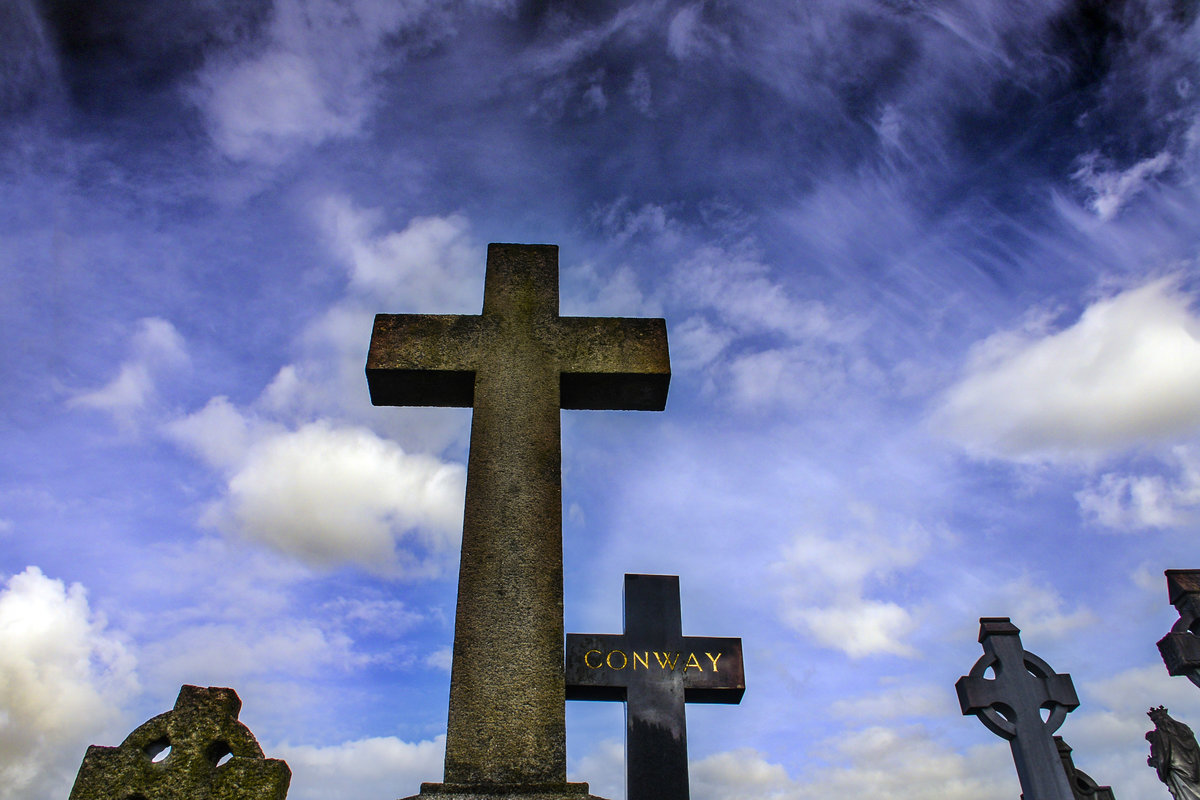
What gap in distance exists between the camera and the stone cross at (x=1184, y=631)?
5.53 m

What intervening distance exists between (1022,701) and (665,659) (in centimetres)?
269

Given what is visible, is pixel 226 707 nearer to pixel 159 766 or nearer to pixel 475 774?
pixel 159 766

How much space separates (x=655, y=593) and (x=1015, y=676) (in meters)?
2.89

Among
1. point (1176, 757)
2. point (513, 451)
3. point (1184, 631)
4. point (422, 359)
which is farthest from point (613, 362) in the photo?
point (1184, 631)

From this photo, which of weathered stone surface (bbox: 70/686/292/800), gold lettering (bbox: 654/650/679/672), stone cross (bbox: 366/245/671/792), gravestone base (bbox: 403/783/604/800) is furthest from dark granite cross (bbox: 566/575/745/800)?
weathered stone surface (bbox: 70/686/292/800)

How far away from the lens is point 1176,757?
5.17 meters

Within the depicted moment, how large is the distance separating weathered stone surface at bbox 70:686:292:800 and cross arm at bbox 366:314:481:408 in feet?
6.65

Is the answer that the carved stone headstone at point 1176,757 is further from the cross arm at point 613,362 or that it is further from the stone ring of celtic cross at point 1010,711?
the cross arm at point 613,362

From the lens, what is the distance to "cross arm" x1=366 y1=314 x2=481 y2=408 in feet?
13.9

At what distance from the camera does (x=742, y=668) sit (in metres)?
6.37

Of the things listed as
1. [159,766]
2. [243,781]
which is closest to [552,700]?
[243,781]

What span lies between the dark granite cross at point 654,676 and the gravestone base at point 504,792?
3.21 meters

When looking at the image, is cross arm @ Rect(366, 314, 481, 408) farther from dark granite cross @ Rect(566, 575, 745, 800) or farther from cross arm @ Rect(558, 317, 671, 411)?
dark granite cross @ Rect(566, 575, 745, 800)

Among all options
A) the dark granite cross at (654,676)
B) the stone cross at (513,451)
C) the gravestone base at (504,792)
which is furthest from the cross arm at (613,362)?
the dark granite cross at (654,676)
